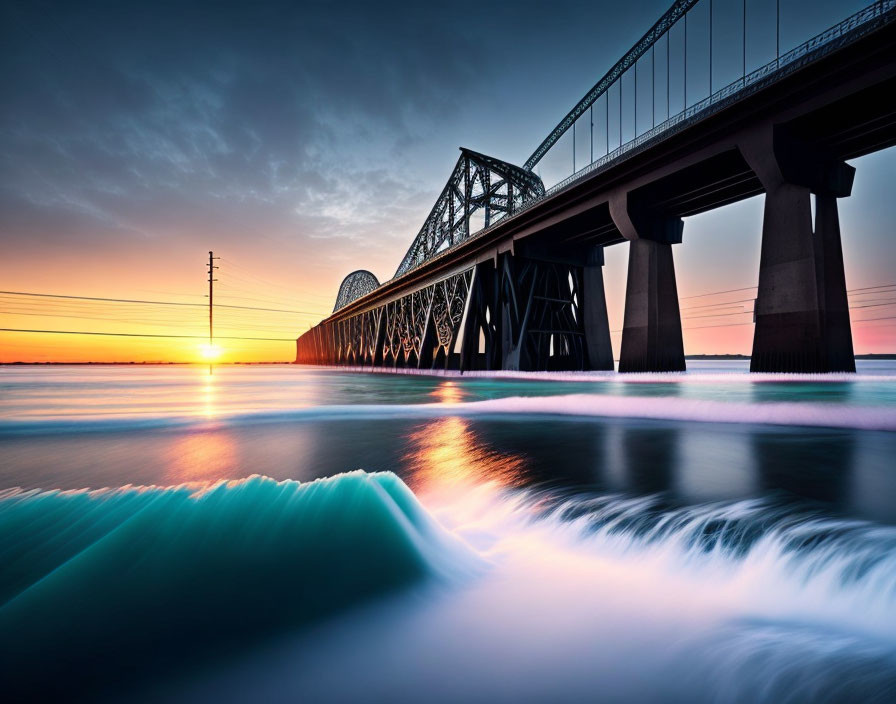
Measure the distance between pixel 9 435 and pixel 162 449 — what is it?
149 inches

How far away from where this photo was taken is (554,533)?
2.53 m

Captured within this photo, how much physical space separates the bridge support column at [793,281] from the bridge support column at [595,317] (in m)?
11.7

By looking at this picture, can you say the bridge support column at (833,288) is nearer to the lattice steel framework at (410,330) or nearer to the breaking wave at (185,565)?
the breaking wave at (185,565)

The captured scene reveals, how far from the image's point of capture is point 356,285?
115562mm

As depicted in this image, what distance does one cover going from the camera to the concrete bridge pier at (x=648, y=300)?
20.4 metres

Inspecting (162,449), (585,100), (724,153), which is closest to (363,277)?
(585,100)

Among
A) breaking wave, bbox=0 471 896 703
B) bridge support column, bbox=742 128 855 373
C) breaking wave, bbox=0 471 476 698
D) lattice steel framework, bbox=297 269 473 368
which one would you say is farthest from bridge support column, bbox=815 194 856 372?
lattice steel framework, bbox=297 269 473 368

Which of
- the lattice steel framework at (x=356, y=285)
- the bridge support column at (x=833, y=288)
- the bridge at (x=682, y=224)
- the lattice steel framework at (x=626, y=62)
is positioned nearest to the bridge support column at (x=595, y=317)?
the bridge at (x=682, y=224)

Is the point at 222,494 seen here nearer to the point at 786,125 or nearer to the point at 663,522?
the point at 663,522

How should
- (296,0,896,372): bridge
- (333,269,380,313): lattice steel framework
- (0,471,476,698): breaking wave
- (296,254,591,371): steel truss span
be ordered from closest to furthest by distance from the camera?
(0,471,476,698): breaking wave
(296,0,896,372): bridge
(296,254,591,371): steel truss span
(333,269,380,313): lattice steel framework

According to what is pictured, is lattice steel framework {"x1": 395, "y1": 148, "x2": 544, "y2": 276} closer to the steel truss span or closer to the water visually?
the steel truss span

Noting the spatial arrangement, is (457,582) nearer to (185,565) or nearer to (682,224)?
(185,565)

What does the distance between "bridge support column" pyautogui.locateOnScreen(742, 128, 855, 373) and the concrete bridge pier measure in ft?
14.7

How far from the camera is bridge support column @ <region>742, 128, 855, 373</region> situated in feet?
48.1
